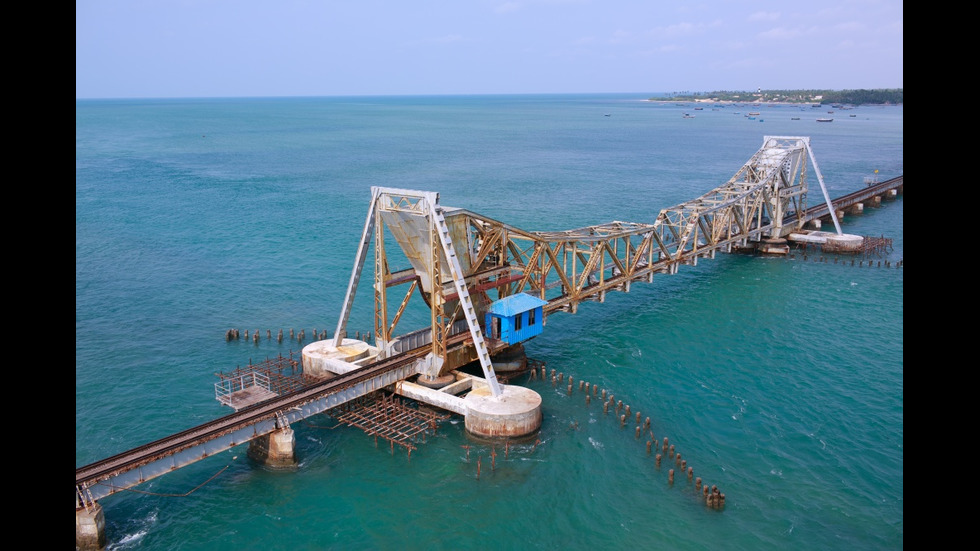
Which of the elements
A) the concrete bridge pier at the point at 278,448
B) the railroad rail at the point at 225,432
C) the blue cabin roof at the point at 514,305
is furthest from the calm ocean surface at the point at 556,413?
the blue cabin roof at the point at 514,305

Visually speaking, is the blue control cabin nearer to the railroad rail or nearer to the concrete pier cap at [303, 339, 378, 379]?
the railroad rail

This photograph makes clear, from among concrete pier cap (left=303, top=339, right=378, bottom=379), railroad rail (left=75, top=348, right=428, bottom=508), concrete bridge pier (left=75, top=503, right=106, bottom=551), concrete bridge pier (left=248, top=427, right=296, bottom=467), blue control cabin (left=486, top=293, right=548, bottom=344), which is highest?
blue control cabin (left=486, top=293, right=548, bottom=344)

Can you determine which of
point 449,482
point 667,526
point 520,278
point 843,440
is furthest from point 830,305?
point 449,482

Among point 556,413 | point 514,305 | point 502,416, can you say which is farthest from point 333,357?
point 556,413

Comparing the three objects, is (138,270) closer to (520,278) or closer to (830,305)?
(520,278)

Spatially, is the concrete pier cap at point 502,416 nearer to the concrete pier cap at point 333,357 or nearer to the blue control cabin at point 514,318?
the blue control cabin at point 514,318

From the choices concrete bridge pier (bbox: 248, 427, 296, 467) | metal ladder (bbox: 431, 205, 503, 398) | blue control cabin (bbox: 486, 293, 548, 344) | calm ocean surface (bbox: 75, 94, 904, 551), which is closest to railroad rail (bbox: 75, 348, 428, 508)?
concrete bridge pier (bbox: 248, 427, 296, 467)

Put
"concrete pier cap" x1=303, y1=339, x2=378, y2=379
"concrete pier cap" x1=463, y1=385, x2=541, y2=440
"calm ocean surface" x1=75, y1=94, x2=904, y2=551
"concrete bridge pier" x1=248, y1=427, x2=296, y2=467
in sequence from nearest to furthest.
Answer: "calm ocean surface" x1=75, y1=94, x2=904, y2=551
"concrete bridge pier" x1=248, y1=427, x2=296, y2=467
"concrete pier cap" x1=463, y1=385, x2=541, y2=440
"concrete pier cap" x1=303, y1=339, x2=378, y2=379
